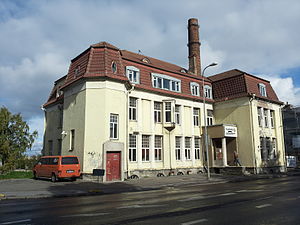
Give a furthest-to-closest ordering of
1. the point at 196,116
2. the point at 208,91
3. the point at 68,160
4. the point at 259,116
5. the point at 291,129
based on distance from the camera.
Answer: the point at 291,129, the point at 208,91, the point at 259,116, the point at 196,116, the point at 68,160

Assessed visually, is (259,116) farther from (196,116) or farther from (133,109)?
(133,109)

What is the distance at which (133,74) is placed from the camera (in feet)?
80.7

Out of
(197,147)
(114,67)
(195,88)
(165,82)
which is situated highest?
(195,88)

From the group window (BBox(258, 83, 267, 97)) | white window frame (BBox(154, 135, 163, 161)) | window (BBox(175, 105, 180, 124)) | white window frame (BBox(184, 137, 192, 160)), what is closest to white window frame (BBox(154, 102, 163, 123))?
white window frame (BBox(154, 135, 163, 161))

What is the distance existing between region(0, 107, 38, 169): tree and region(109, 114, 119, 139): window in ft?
37.1

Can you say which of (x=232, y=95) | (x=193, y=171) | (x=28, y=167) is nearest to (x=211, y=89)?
(x=232, y=95)

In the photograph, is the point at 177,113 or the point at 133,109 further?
the point at 177,113

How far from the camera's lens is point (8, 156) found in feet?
84.9

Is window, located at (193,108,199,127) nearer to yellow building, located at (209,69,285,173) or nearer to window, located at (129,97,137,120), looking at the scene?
yellow building, located at (209,69,285,173)

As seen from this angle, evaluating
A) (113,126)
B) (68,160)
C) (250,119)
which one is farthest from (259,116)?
(68,160)

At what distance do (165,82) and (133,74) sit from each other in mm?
4107

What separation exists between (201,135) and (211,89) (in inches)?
246

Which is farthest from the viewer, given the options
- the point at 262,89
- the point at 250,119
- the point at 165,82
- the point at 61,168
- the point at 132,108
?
the point at 262,89

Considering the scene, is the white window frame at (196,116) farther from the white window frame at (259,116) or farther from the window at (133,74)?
the window at (133,74)
